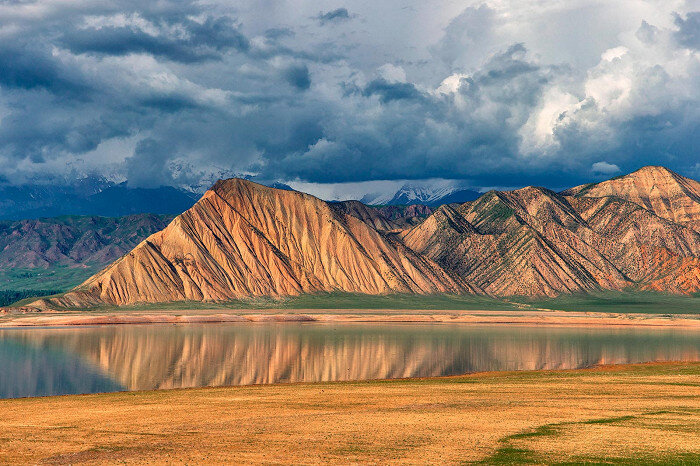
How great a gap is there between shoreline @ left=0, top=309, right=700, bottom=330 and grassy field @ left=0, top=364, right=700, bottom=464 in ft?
377

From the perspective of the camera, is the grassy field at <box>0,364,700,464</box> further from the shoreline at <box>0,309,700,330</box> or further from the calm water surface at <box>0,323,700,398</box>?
the shoreline at <box>0,309,700,330</box>

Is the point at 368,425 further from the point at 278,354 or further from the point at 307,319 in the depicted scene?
the point at 307,319

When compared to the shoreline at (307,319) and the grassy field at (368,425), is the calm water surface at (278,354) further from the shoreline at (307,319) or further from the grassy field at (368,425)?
the shoreline at (307,319)

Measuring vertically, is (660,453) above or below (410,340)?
above

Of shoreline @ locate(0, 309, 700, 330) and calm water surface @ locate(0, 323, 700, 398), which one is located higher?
calm water surface @ locate(0, 323, 700, 398)

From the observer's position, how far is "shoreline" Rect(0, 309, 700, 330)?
16600 cm

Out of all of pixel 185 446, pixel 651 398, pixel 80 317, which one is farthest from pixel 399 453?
pixel 80 317

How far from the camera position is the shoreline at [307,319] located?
166000 millimetres

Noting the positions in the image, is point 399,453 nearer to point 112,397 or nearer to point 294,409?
point 294,409

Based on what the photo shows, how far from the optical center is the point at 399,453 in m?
33.8

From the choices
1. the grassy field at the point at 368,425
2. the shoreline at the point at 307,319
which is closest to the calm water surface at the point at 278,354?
the grassy field at the point at 368,425

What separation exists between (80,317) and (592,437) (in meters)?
151

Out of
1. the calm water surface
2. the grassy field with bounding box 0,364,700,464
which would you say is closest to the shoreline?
the calm water surface

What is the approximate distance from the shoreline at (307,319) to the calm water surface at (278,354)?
26.8m
